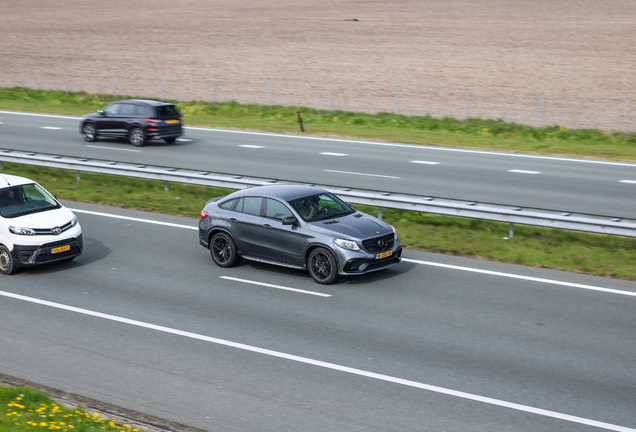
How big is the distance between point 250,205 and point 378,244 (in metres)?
2.62

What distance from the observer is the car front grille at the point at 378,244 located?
12328mm

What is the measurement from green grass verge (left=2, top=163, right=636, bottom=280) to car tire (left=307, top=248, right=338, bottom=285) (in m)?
2.97

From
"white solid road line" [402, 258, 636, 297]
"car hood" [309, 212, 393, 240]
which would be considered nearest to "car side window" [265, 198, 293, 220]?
"car hood" [309, 212, 393, 240]

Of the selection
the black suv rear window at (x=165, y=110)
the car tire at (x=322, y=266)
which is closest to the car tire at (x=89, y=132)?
the black suv rear window at (x=165, y=110)

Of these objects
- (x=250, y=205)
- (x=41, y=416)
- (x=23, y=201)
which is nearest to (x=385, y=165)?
(x=250, y=205)

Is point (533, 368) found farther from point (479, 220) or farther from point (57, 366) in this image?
point (479, 220)

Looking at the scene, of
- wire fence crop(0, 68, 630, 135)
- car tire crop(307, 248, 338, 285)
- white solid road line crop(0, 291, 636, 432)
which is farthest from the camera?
wire fence crop(0, 68, 630, 135)

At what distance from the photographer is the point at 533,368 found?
9.12 meters

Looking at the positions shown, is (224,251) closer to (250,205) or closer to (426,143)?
(250,205)

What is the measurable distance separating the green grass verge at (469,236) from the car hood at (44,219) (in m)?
4.29

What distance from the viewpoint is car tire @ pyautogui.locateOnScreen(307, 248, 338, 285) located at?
1232 cm

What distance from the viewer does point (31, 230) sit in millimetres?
13125

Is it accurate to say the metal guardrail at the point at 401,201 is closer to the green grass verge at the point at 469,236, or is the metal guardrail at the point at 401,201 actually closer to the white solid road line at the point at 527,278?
the green grass verge at the point at 469,236

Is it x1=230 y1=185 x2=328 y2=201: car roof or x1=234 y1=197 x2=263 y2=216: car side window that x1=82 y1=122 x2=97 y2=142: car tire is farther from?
x1=234 y1=197 x2=263 y2=216: car side window
